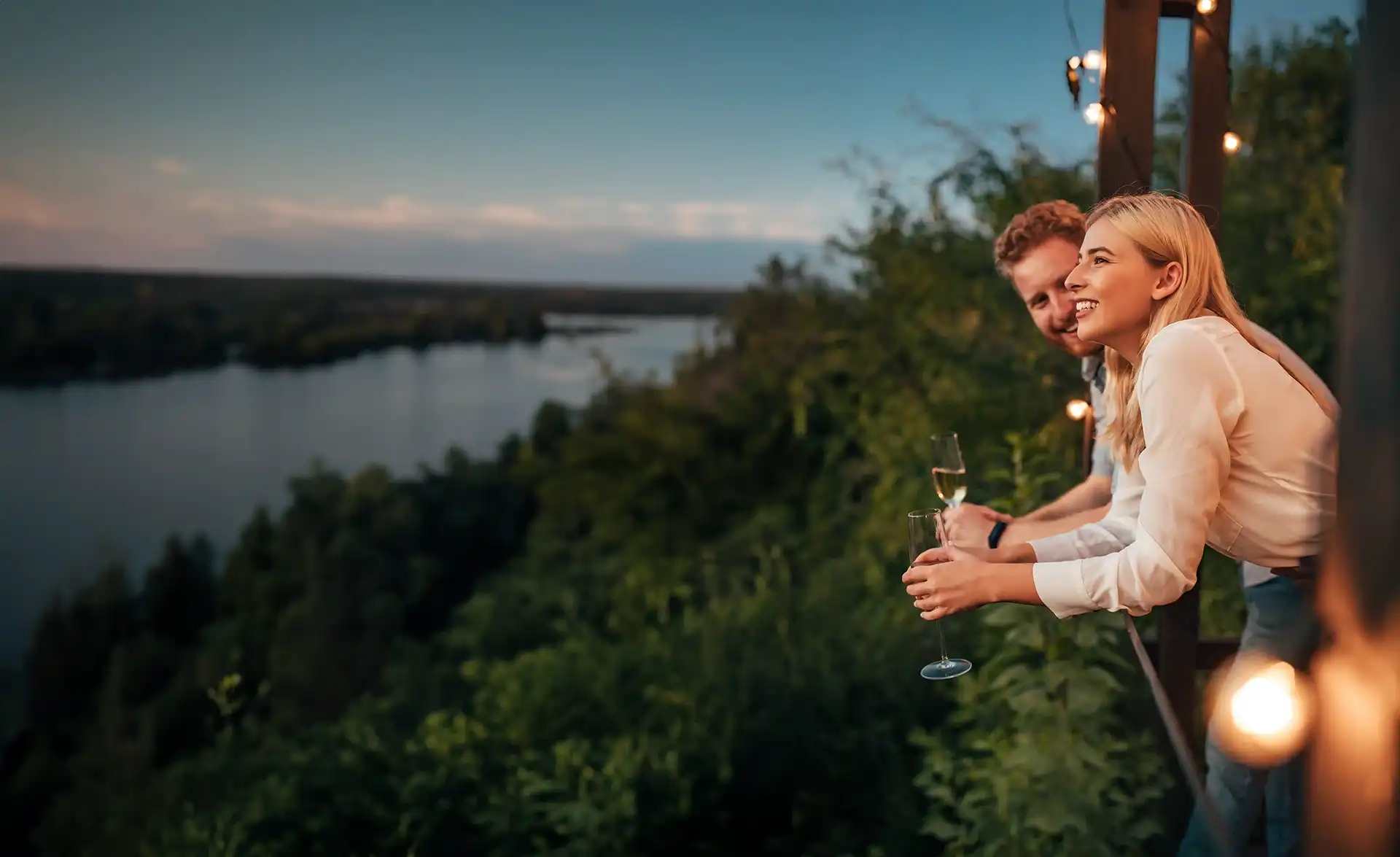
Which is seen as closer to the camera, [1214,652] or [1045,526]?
[1045,526]

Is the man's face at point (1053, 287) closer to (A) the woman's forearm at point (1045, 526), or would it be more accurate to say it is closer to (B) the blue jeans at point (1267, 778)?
(A) the woman's forearm at point (1045, 526)

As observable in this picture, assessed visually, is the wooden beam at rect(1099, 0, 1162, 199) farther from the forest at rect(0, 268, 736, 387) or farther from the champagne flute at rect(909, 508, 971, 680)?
the forest at rect(0, 268, 736, 387)

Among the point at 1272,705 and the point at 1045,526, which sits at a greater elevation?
the point at 1045,526

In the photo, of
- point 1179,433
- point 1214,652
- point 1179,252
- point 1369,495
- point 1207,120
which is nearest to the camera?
point 1369,495

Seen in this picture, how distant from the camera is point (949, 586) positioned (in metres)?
1.47

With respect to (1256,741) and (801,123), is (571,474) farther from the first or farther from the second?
(1256,741)

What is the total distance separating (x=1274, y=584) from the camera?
Answer: 2.02 metres

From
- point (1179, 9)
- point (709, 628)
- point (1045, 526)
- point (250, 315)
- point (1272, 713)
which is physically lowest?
point (709, 628)

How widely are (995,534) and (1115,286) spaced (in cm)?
64

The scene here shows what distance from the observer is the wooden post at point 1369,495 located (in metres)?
0.56


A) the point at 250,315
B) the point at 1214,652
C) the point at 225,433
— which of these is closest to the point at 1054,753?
the point at 1214,652

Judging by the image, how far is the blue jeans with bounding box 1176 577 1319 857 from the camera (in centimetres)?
199

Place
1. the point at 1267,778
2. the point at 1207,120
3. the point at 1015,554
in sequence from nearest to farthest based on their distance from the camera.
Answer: the point at 1015,554 → the point at 1267,778 → the point at 1207,120

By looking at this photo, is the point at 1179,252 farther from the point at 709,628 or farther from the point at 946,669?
the point at 709,628
